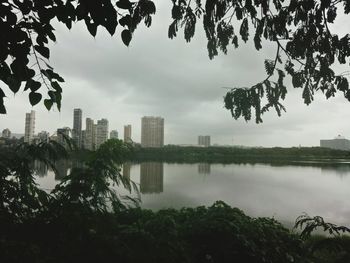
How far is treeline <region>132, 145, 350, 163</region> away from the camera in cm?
7831

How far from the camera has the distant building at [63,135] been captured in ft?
7.49

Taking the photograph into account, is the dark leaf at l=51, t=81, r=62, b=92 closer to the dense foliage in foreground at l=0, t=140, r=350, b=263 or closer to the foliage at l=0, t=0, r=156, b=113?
the foliage at l=0, t=0, r=156, b=113

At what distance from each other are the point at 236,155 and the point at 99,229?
81.9m

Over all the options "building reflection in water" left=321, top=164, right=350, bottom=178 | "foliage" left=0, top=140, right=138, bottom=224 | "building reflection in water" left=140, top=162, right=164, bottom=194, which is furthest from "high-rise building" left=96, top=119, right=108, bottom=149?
"building reflection in water" left=321, top=164, right=350, bottom=178

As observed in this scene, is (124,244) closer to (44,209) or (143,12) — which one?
(44,209)

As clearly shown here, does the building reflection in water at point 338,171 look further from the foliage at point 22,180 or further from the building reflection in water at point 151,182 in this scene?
the foliage at point 22,180

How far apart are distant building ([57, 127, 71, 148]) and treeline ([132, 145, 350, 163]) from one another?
229ft

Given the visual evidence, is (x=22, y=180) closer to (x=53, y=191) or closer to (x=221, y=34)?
(x=53, y=191)

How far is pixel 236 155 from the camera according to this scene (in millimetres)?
81938

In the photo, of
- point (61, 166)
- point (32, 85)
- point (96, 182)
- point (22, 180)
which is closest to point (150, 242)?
point (96, 182)

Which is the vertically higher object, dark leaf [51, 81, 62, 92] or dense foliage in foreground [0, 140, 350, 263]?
dark leaf [51, 81, 62, 92]

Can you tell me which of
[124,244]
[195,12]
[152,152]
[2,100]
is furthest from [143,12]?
[152,152]

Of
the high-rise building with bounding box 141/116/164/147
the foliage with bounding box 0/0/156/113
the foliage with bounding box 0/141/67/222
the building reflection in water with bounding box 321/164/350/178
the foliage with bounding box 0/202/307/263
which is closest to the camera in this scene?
the foliage with bounding box 0/0/156/113

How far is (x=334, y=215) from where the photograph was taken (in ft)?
48.6
